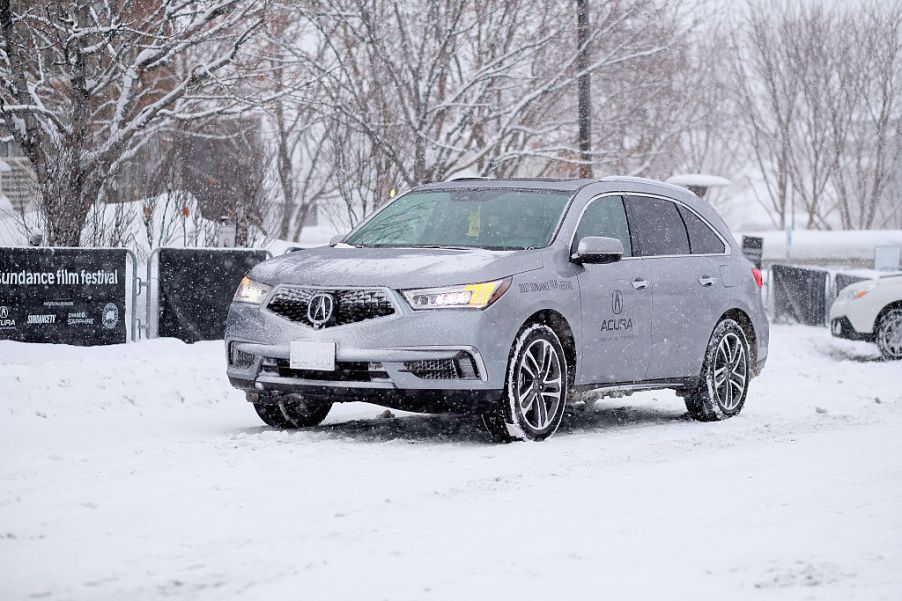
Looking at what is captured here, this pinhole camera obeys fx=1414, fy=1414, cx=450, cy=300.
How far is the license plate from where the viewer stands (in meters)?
8.41

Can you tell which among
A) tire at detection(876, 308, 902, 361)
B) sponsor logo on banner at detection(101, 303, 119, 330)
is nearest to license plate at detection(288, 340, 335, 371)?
sponsor logo on banner at detection(101, 303, 119, 330)

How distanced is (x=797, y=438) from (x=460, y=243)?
2641 millimetres

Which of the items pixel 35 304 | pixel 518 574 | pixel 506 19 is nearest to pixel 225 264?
pixel 35 304

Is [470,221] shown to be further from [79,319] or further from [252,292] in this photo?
[79,319]

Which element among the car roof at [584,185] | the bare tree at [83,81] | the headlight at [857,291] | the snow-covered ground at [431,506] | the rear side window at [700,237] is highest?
the bare tree at [83,81]

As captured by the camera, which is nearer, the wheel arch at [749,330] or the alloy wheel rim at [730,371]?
the alloy wheel rim at [730,371]

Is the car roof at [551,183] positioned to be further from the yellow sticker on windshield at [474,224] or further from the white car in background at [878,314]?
the white car in background at [878,314]

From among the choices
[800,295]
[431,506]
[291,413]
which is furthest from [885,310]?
[431,506]

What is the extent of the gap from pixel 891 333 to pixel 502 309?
11.8 m

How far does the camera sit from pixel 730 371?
11133mm

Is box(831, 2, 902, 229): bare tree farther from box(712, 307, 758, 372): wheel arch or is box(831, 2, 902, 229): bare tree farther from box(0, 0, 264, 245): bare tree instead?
box(712, 307, 758, 372): wheel arch

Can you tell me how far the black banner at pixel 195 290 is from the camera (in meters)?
16.5

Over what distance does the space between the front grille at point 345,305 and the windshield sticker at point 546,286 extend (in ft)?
2.95

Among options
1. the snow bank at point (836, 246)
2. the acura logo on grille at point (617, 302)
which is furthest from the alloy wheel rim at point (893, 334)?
the snow bank at point (836, 246)
